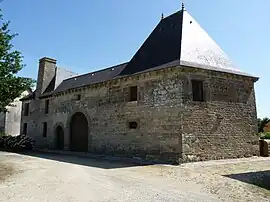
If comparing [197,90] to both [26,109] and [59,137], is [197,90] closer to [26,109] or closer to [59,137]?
[59,137]

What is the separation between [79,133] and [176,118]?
7.94 m

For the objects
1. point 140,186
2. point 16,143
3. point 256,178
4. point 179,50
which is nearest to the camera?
point 140,186

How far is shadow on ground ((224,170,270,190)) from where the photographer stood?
6611mm

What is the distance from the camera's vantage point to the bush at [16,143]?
58.5 ft

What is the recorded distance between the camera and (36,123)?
2020cm

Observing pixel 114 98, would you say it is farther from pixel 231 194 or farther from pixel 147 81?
pixel 231 194

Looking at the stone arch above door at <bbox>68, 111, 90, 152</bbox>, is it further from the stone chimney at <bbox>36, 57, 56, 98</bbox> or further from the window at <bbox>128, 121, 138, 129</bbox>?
the stone chimney at <bbox>36, 57, 56, 98</bbox>

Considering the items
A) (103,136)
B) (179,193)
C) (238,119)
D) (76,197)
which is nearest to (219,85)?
(238,119)

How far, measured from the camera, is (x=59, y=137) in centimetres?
1822

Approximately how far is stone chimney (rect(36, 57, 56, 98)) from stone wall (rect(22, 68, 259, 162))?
8144 millimetres

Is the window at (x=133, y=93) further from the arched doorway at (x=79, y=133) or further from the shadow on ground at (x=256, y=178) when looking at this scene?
the shadow on ground at (x=256, y=178)

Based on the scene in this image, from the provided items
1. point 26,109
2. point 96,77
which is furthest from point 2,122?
point 96,77

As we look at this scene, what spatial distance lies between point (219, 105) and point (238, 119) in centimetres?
140

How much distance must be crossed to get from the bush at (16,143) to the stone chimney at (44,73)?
3.99 meters
